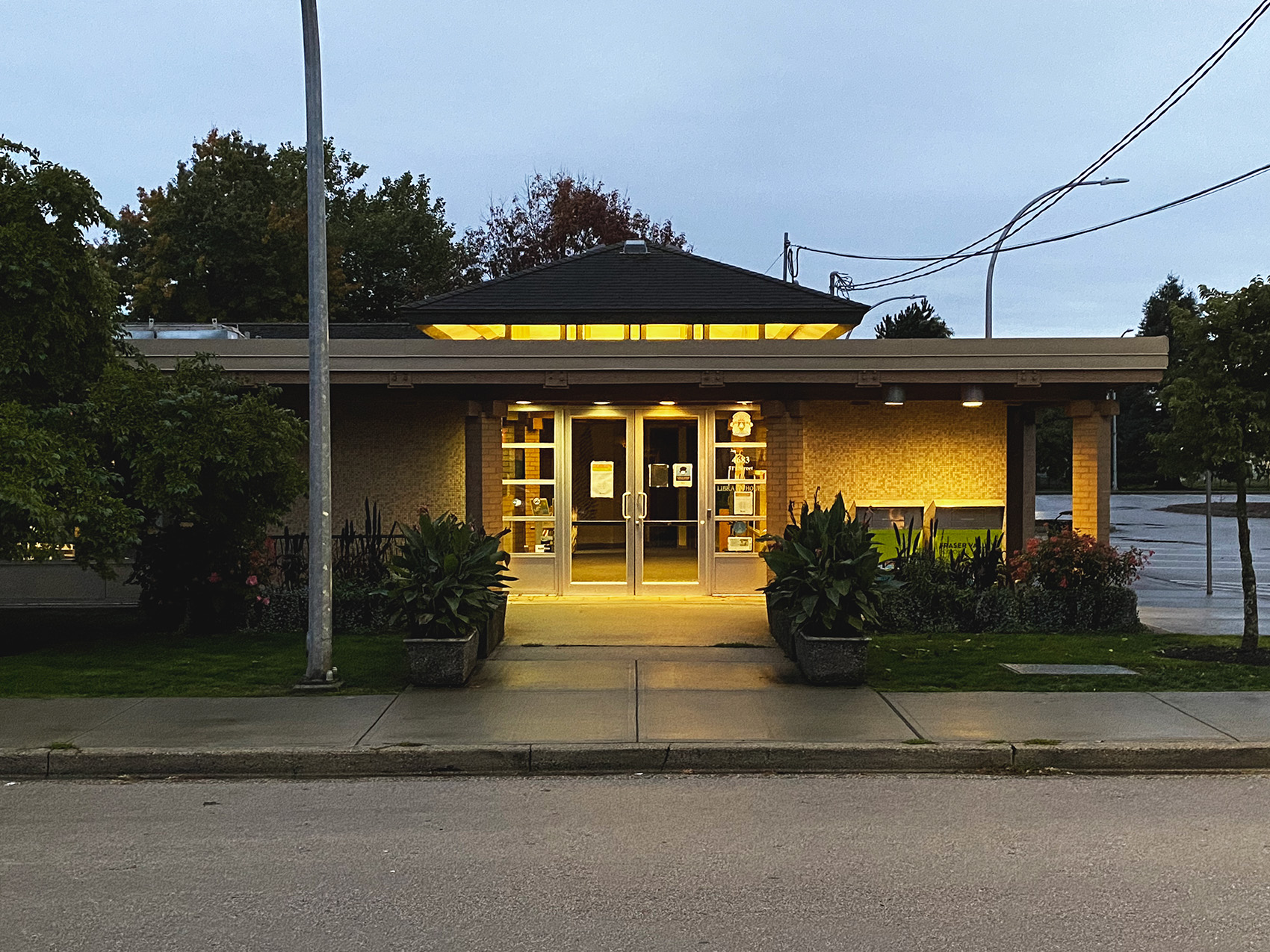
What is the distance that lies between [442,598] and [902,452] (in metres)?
8.25

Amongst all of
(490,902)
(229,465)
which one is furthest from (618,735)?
(229,465)

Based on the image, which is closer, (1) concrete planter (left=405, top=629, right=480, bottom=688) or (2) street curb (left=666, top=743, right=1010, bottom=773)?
(2) street curb (left=666, top=743, right=1010, bottom=773)

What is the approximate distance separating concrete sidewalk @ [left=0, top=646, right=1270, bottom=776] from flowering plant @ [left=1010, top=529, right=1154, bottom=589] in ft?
11.5

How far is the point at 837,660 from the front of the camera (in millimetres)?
9648

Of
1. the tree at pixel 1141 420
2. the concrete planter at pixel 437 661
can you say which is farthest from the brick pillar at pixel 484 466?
the tree at pixel 1141 420

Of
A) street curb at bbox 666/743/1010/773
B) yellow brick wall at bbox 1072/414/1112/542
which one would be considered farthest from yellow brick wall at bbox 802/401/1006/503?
street curb at bbox 666/743/1010/773

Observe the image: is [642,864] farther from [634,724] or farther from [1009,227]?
[1009,227]

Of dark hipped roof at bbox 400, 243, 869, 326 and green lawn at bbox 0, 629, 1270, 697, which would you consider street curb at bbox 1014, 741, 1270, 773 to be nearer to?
green lawn at bbox 0, 629, 1270, 697

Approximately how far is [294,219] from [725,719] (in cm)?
3635

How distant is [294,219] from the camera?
4088 centimetres

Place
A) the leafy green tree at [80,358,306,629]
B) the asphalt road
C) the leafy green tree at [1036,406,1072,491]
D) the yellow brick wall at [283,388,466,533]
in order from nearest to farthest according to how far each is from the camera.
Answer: the asphalt road, the leafy green tree at [80,358,306,629], the yellow brick wall at [283,388,466,533], the leafy green tree at [1036,406,1072,491]

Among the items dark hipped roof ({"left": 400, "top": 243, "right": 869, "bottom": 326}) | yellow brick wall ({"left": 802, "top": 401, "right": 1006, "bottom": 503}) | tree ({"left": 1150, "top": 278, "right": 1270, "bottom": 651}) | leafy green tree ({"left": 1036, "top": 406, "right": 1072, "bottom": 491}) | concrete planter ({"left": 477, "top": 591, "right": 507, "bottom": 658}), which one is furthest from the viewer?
leafy green tree ({"left": 1036, "top": 406, "right": 1072, "bottom": 491})

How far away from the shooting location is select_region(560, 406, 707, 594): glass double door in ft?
49.0

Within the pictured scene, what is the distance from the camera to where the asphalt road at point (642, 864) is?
4715mm
